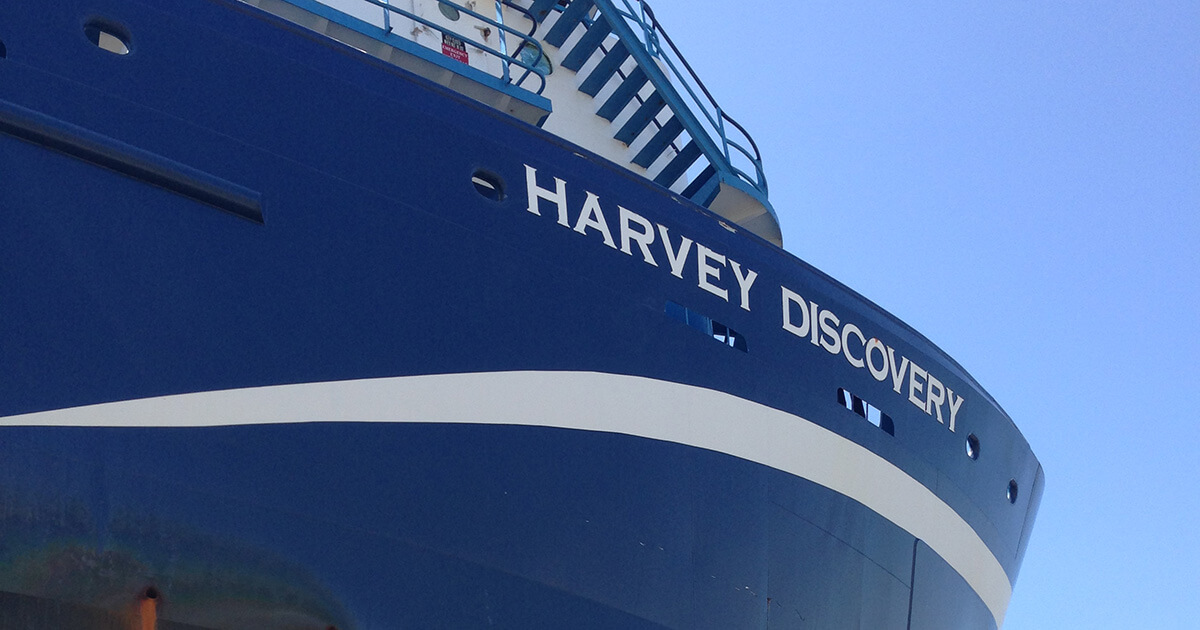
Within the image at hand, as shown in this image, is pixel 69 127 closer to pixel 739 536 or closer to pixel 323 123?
pixel 323 123

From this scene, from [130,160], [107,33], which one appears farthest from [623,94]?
[130,160]

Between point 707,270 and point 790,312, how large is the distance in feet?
2.04

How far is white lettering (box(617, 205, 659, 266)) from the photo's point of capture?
621 cm

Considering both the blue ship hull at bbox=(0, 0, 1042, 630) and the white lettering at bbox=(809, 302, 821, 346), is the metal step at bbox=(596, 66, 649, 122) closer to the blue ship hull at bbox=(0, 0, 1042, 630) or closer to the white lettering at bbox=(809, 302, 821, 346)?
the blue ship hull at bbox=(0, 0, 1042, 630)

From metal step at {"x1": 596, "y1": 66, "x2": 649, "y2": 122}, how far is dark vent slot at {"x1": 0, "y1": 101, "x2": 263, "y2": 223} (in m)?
4.53

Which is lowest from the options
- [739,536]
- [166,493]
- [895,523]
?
[166,493]

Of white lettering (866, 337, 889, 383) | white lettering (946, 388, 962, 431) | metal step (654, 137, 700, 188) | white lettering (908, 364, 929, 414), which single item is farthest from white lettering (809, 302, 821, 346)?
metal step (654, 137, 700, 188)

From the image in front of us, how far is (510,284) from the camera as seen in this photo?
18.8 ft

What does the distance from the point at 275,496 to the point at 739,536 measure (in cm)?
247

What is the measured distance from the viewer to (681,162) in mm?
9156

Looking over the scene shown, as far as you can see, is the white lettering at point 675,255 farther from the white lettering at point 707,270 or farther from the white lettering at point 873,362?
the white lettering at point 873,362

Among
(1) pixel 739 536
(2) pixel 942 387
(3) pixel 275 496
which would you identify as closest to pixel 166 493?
(3) pixel 275 496

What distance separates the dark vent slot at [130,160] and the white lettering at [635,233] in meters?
1.86

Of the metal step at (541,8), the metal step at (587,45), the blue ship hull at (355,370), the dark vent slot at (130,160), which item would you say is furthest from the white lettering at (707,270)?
the metal step at (541,8)
